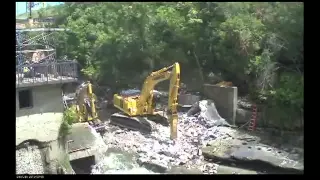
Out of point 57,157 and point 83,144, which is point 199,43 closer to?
point 83,144

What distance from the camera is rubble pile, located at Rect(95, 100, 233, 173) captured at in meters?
8.55

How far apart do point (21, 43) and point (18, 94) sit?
145 centimetres

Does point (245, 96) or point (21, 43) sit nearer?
point (21, 43)

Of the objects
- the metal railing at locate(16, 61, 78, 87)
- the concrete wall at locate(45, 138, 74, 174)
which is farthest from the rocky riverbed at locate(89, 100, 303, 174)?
the metal railing at locate(16, 61, 78, 87)

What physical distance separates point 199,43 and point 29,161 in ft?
27.4

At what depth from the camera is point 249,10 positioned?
41.2 ft

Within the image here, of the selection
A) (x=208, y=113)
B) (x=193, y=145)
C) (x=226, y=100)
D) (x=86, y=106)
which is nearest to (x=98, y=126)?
(x=86, y=106)

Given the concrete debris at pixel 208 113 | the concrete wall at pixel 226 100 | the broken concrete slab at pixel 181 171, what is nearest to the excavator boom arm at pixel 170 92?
the concrete debris at pixel 208 113

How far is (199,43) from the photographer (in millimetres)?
13719

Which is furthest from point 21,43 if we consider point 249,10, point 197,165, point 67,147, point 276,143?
point 249,10

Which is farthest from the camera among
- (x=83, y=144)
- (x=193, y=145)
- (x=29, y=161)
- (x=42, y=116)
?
(x=193, y=145)

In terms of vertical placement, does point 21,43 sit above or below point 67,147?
above

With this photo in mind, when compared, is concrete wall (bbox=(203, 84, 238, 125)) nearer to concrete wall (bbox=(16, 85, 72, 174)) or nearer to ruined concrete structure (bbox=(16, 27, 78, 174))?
ruined concrete structure (bbox=(16, 27, 78, 174))
